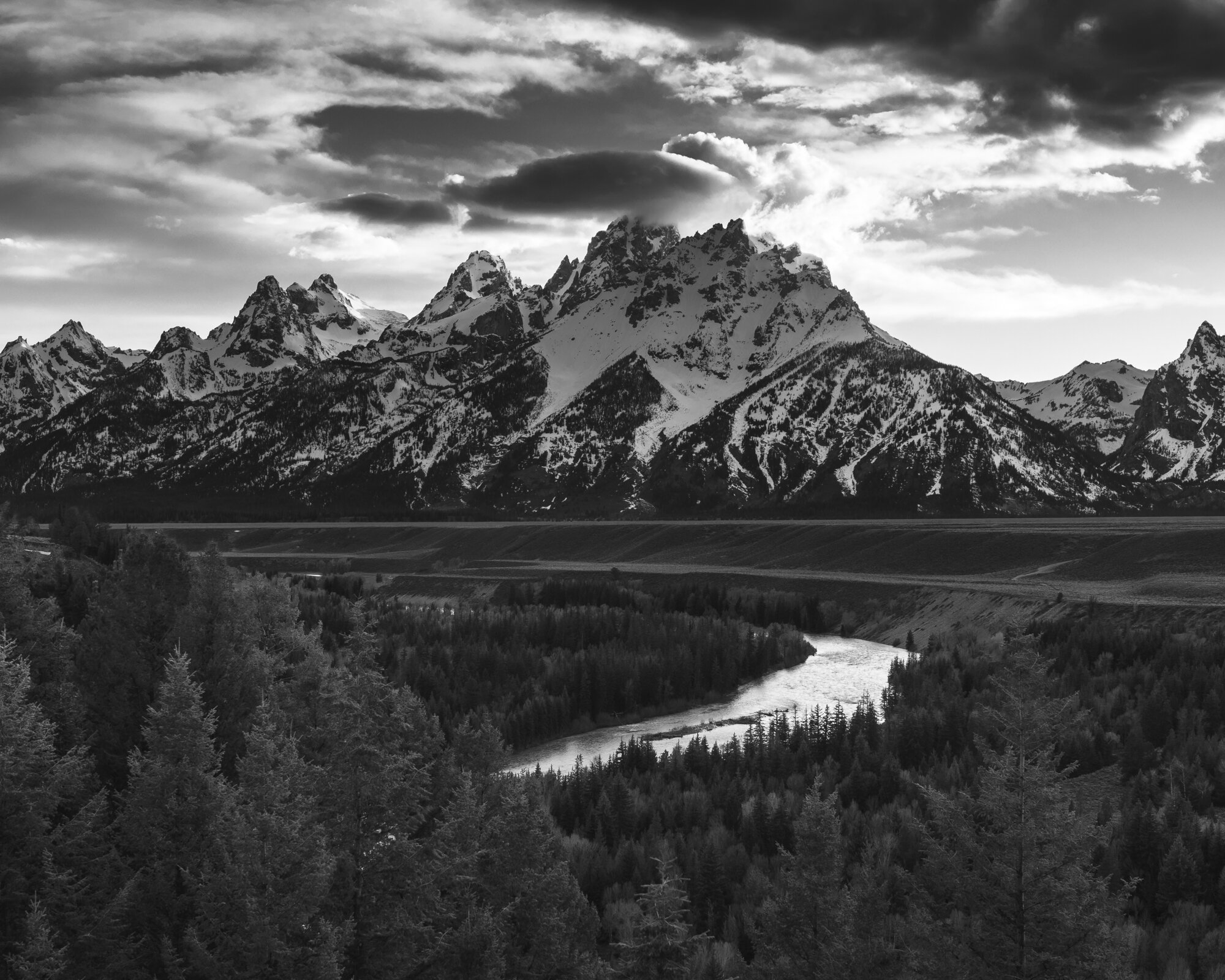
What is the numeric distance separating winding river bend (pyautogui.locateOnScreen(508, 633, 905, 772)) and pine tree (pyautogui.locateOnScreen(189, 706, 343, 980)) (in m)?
36.6

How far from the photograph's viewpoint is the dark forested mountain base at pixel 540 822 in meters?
16.4

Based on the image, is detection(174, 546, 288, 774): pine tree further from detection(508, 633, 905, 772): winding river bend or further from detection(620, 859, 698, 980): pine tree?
detection(508, 633, 905, 772): winding river bend

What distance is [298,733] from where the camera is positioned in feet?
110

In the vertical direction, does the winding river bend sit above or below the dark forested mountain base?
below

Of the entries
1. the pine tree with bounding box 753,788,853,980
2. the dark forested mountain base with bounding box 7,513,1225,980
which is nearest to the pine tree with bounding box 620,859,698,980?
the dark forested mountain base with bounding box 7,513,1225,980

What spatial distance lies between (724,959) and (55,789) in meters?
15.4

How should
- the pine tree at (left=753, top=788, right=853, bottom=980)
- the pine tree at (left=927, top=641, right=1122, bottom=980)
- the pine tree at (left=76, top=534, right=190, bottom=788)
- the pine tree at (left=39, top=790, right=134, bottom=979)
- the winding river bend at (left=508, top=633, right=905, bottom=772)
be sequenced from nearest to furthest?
the pine tree at (left=927, top=641, right=1122, bottom=980)
the pine tree at (left=753, top=788, right=853, bottom=980)
the pine tree at (left=39, top=790, right=134, bottom=979)
the pine tree at (left=76, top=534, right=190, bottom=788)
the winding river bend at (left=508, top=633, right=905, bottom=772)

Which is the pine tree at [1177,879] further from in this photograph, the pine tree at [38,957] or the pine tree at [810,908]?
the pine tree at [38,957]

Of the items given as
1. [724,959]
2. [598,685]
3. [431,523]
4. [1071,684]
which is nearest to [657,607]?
[598,685]

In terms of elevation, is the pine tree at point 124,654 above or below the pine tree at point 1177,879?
above

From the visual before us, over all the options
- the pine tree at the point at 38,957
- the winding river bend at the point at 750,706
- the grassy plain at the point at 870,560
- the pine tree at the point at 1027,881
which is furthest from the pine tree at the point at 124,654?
the grassy plain at the point at 870,560

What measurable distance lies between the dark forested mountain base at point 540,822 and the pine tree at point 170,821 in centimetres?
6

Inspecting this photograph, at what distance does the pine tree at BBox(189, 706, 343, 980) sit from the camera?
53.1 ft

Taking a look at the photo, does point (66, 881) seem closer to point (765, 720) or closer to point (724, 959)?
point (724, 959)
